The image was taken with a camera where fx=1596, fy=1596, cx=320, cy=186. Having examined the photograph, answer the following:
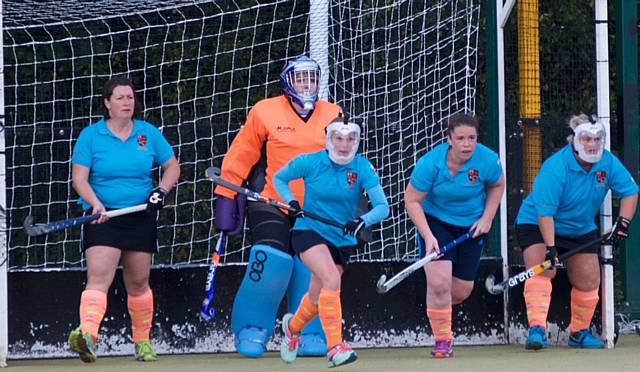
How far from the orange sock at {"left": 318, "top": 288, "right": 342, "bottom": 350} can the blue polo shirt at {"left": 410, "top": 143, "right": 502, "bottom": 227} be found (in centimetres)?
111

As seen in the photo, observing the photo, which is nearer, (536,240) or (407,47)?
(536,240)

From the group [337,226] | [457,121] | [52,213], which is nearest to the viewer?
[337,226]

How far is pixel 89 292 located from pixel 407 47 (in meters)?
2.93

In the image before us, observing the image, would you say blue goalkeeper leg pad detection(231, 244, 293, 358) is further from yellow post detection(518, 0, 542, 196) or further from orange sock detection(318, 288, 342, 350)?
yellow post detection(518, 0, 542, 196)

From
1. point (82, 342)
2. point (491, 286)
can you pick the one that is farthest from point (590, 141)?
point (82, 342)

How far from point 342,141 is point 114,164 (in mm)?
1303

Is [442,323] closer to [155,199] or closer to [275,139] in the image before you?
A: [275,139]

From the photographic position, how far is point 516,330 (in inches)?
390

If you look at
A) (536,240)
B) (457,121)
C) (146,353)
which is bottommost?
(146,353)

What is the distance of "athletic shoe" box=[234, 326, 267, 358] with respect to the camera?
8.92 metres

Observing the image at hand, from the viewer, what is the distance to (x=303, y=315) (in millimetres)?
8234

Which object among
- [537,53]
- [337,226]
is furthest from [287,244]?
[537,53]

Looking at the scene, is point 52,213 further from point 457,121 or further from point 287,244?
point 457,121

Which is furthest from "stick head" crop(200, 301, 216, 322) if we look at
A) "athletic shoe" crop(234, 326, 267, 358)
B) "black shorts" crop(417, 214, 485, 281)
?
"black shorts" crop(417, 214, 485, 281)
